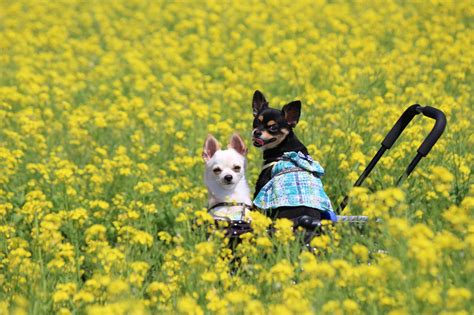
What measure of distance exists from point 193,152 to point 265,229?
3440 mm

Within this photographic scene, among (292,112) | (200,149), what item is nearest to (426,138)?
(292,112)

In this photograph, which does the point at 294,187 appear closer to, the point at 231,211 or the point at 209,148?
the point at 231,211

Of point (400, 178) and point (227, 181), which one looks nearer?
point (400, 178)

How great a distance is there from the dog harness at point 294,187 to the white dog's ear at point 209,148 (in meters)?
0.39

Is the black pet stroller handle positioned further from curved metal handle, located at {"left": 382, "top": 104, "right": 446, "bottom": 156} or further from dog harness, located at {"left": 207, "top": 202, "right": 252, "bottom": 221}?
dog harness, located at {"left": 207, "top": 202, "right": 252, "bottom": 221}

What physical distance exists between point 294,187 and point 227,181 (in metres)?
0.42

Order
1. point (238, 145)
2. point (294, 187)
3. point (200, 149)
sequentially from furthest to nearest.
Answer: point (200, 149) → point (238, 145) → point (294, 187)

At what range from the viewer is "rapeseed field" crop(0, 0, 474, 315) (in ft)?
13.0

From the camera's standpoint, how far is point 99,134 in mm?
8422

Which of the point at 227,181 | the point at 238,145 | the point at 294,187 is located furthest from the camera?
the point at 238,145

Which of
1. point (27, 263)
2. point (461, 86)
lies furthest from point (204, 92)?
point (27, 263)

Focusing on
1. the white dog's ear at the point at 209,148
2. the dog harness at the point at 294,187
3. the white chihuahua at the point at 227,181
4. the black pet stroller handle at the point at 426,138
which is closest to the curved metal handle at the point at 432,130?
the black pet stroller handle at the point at 426,138

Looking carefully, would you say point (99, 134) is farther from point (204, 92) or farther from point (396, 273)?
point (396, 273)

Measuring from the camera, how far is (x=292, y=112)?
5191 millimetres
